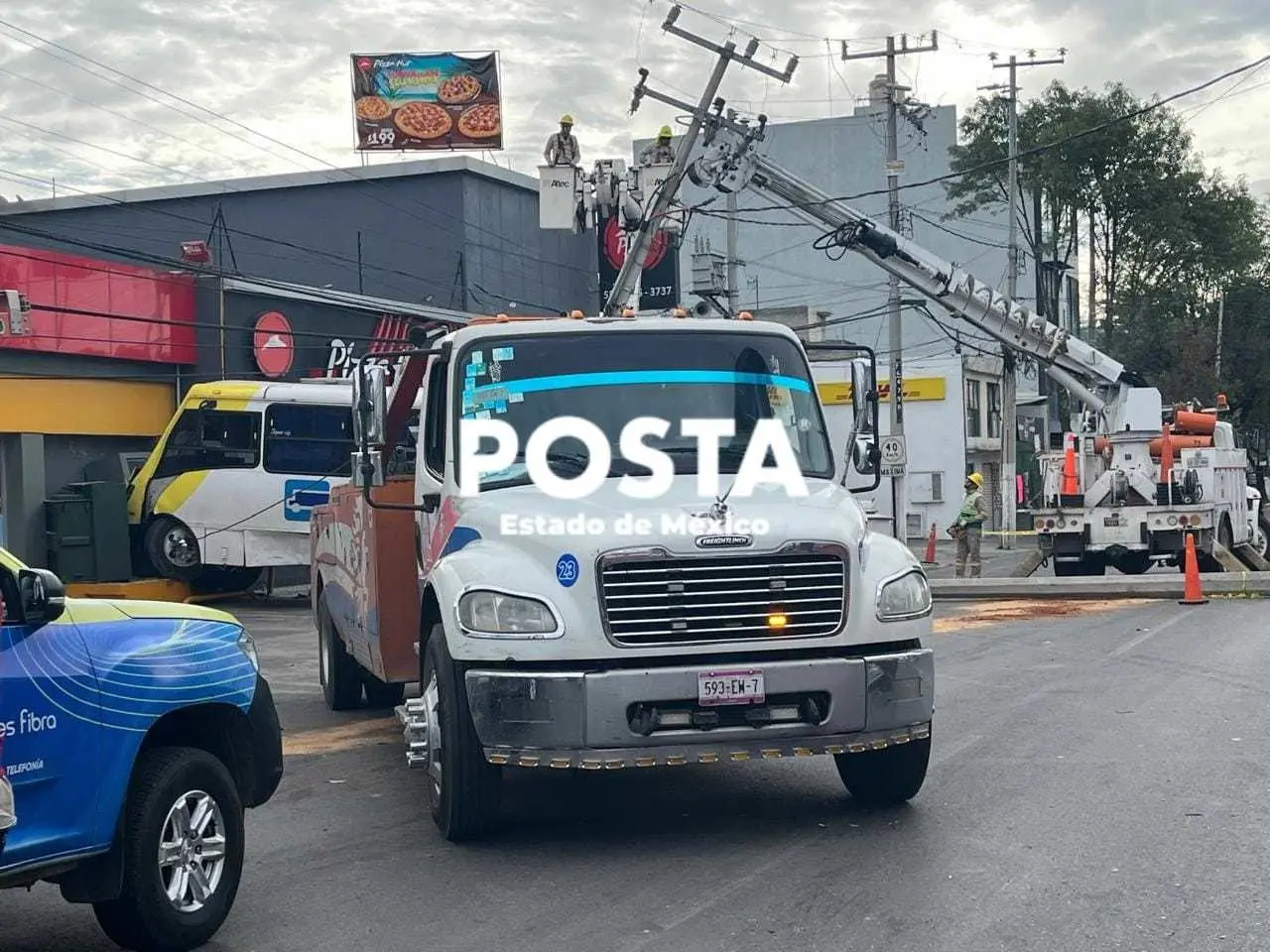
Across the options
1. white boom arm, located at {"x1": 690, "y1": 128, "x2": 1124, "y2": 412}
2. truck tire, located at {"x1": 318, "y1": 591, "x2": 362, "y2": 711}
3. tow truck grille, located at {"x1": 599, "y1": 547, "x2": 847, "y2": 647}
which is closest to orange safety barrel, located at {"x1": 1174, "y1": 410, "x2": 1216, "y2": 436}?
white boom arm, located at {"x1": 690, "y1": 128, "x2": 1124, "y2": 412}

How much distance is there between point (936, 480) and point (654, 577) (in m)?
40.6

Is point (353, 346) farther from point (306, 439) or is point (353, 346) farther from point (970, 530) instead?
point (970, 530)

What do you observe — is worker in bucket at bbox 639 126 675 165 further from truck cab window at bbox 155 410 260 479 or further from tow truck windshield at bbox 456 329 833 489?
tow truck windshield at bbox 456 329 833 489

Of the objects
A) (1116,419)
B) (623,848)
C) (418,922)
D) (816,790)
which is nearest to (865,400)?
(816,790)

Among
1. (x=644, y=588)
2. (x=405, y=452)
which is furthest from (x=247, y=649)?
(x=405, y=452)

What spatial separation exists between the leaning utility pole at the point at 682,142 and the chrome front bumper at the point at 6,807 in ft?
64.0

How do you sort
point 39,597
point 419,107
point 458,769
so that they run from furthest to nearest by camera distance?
point 419,107 → point 458,769 → point 39,597

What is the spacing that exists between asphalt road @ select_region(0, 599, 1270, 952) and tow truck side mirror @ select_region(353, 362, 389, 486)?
1870mm

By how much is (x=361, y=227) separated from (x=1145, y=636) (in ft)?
96.2

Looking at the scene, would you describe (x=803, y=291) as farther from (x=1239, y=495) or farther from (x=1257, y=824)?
(x=1257, y=824)

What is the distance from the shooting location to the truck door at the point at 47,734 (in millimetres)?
5359

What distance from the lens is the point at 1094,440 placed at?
87.7 ft

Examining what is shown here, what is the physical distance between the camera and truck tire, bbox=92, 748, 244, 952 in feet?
19.1

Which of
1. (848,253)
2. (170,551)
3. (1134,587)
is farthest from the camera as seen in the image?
(848,253)
